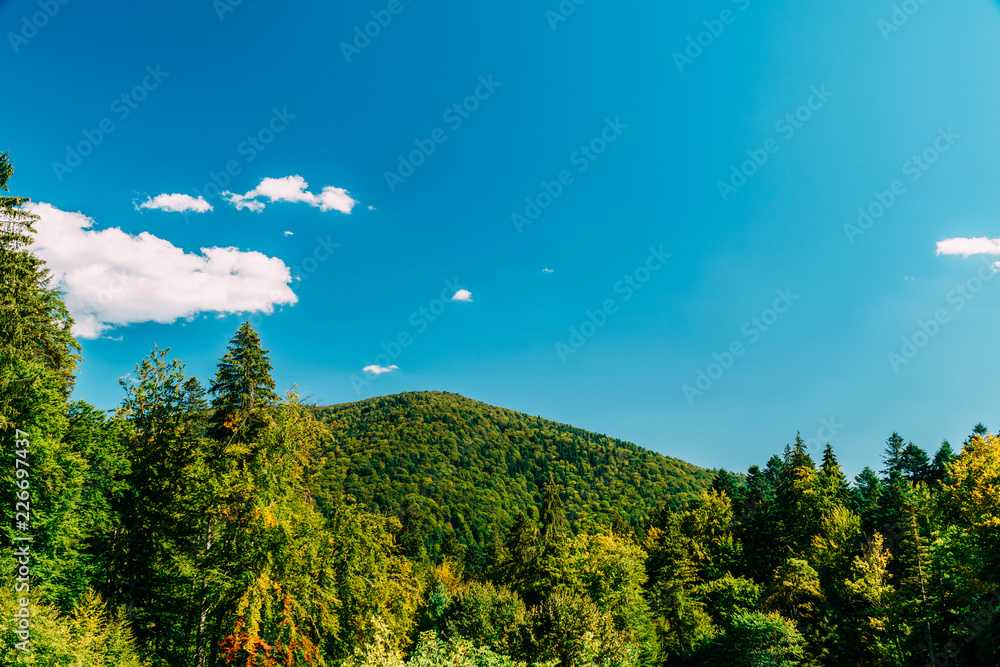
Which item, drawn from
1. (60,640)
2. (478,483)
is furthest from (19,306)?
(478,483)

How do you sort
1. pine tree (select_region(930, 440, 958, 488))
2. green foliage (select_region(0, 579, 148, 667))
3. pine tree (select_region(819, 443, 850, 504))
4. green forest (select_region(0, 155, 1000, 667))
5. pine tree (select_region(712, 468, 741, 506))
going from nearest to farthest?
green foliage (select_region(0, 579, 148, 667)) → green forest (select_region(0, 155, 1000, 667)) → pine tree (select_region(819, 443, 850, 504)) → pine tree (select_region(930, 440, 958, 488)) → pine tree (select_region(712, 468, 741, 506))

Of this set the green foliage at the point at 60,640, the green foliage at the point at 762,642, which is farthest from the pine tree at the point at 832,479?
the green foliage at the point at 60,640

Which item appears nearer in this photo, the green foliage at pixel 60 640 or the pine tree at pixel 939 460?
the green foliage at pixel 60 640

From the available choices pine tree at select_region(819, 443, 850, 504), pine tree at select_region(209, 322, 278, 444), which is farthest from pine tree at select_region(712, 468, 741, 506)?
pine tree at select_region(209, 322, 278, 444)

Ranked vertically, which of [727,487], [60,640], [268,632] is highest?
[727,487]

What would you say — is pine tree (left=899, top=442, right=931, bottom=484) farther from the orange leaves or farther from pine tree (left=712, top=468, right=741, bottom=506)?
the orange leaves

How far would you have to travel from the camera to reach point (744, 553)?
47281mm

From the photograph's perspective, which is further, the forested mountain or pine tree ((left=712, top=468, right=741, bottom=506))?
the forested mountain

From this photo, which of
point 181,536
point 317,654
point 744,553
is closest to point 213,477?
point 181,536

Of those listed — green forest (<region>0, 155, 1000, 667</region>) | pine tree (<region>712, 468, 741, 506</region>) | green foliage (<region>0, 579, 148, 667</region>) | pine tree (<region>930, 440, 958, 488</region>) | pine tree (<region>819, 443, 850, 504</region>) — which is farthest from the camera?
pine tree (<region>712, 468, 741, 506</region>)

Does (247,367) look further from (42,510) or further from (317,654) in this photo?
(317,654)

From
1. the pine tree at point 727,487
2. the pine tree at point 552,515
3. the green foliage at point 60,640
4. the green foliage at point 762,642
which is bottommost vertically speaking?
the green foliage at point 762,642

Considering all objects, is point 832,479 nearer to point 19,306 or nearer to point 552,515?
point 552,515

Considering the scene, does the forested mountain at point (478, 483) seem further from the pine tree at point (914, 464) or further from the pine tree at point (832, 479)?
the pine tree at point (832, 479)
